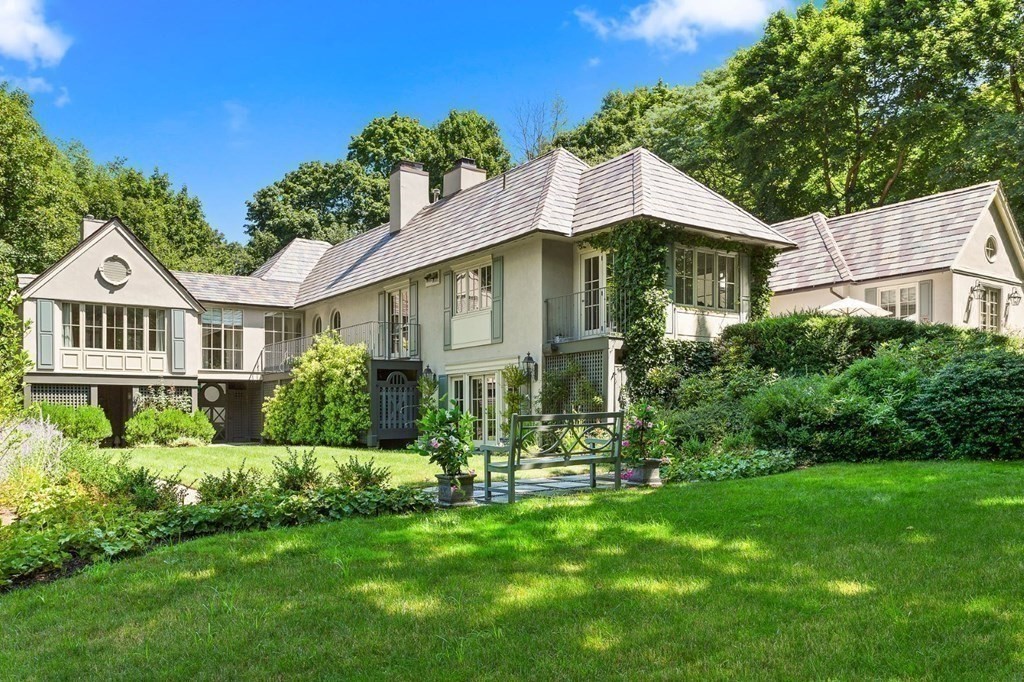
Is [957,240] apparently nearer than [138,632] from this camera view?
No

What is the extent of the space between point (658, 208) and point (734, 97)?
15985 millimetres

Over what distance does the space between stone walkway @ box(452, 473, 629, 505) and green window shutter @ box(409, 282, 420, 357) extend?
1024 centimetres

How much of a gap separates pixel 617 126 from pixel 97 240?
25.8 metres

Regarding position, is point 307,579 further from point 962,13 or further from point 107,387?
point 962,13

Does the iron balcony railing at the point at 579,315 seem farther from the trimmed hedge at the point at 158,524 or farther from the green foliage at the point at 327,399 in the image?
the trimmed hedge at the point at 158,524

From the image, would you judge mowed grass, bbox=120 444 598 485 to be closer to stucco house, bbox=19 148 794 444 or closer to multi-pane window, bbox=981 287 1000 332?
stucco house, bbox=19 148 794 444

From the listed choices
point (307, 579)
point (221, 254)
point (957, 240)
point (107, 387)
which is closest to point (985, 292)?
point (957, 240)

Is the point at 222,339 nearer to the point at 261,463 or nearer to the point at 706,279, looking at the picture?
the point at 261,463

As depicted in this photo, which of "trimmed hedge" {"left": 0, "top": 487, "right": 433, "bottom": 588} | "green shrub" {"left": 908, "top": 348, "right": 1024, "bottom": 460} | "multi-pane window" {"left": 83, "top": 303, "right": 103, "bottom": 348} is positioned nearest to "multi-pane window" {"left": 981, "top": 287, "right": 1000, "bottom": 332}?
"green shrub" {"left": 908, "top": 348, "right": 1024, "bottom": 460}

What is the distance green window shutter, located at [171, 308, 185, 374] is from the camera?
25.7 meters

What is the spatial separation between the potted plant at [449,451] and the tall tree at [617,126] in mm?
31738

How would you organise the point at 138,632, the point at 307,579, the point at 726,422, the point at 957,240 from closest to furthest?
the point at 138,632
the point at 307,579
the point at 726,422
the point at 957,240

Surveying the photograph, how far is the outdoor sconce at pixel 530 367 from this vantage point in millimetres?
17422

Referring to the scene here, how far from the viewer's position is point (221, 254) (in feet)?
164
